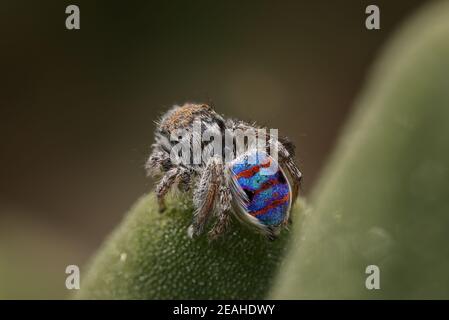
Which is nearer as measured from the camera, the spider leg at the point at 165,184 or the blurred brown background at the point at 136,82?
the spider leg at the point at 165,184

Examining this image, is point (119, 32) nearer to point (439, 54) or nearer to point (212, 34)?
point (212, 34)

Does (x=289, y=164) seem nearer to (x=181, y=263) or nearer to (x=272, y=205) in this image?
(x=272, y=205)

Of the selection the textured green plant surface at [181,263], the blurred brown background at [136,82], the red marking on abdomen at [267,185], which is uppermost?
the blurred brown background at [136,82]

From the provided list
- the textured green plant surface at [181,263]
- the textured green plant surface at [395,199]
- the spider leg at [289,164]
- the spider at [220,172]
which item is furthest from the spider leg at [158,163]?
the textured green plant surface at [395,199]

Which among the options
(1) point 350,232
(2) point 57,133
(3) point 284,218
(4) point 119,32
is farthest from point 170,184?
(2) point 57,133

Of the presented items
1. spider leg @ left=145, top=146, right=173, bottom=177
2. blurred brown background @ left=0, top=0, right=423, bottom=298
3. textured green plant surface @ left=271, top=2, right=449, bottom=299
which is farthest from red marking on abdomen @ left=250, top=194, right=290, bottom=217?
blurred brown background @ left=0, top=0, right=423, bottom=298

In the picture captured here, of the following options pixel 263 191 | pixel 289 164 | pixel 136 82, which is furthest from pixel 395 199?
pixel 136 82

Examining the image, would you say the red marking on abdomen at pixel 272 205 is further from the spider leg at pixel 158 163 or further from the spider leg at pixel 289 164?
the spider leg at pixel 158 163
